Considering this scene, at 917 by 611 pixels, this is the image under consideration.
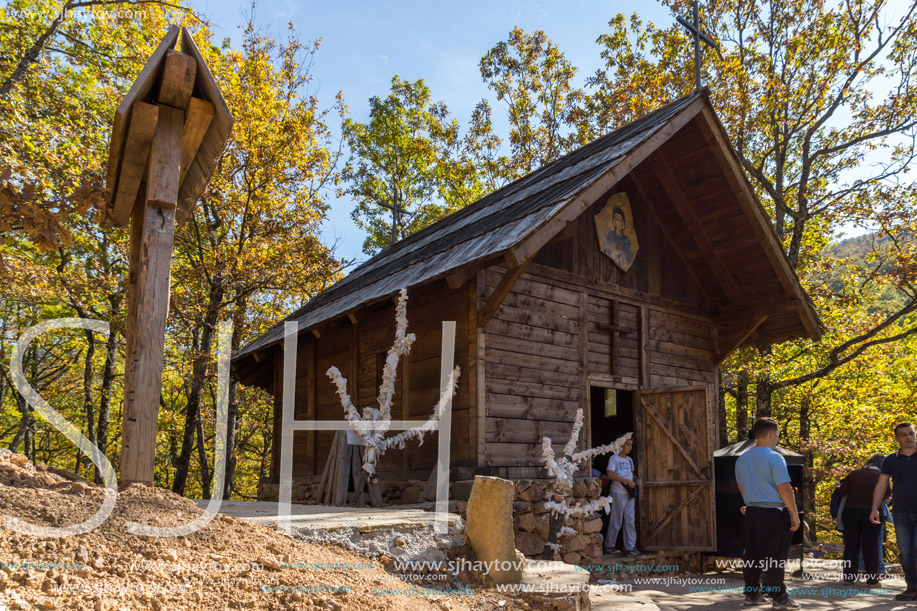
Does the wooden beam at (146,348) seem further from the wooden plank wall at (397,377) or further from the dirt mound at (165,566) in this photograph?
the wooden plank wall at (397,377)

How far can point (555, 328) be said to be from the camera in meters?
10.2

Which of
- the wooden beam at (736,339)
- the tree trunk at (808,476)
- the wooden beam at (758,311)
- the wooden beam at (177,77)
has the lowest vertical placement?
the tree trunk at (808,476)

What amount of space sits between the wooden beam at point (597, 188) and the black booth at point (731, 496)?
4.83 meters

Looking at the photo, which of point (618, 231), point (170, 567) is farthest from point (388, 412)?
point (170, 567)

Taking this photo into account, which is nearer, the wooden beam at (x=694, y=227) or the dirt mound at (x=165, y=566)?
the dirt mound at (x=165, y=566)

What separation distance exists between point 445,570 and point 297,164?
14874 mm

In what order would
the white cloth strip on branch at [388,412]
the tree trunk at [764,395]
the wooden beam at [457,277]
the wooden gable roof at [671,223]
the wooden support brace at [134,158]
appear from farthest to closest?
1. the tree trunk at [764,395]
2. the white cloth strip on branch at [388,412]
3. the wooden gable roof at [671,223]
4. the wooden beam at [457,277]
5. the wooden support brace at [134,158]

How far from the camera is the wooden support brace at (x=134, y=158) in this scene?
500 centimetres

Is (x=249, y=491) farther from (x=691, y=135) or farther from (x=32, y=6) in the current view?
(x=691, y=135)

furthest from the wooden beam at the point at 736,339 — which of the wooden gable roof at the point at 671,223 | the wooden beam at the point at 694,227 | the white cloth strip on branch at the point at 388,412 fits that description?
the white cloth strip on branch at the point at 388,412

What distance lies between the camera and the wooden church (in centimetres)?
895

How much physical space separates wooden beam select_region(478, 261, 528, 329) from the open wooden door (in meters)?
3.71

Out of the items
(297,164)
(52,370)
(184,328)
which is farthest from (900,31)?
(52,370)

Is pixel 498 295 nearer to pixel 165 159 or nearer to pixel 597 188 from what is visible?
pixel 597 188
